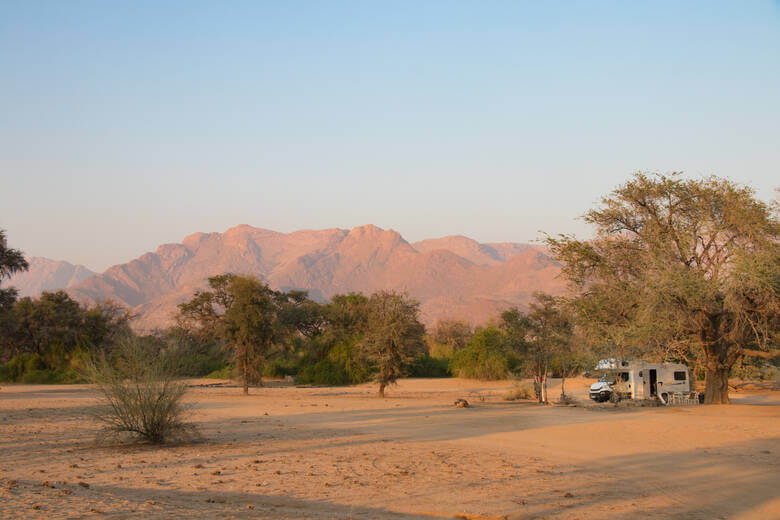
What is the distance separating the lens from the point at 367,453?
14492 mm

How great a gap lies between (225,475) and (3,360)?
54.7m

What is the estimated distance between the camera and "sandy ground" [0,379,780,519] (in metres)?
9.08

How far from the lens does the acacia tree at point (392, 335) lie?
104 feet

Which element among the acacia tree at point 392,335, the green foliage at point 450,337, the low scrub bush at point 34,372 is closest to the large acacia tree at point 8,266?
the low scrub bush at point 34,372

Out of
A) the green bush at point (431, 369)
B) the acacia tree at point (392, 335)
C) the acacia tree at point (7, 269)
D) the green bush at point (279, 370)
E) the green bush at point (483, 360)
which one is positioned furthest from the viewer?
the green bush at point (431, 369)

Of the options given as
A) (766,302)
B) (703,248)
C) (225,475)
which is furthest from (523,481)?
(703,248)

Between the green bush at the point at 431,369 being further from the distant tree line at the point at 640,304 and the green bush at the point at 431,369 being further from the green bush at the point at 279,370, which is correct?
the distant tree line at the point at 640,304

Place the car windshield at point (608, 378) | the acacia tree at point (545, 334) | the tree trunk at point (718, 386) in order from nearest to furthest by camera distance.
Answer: the tree trunk at point (718, 386)
the acacia tree at point (545, 334)
the car windshield at point (608, 378)

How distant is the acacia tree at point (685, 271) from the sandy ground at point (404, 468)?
10.2 ft

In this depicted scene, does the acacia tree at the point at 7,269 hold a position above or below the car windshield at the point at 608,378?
above

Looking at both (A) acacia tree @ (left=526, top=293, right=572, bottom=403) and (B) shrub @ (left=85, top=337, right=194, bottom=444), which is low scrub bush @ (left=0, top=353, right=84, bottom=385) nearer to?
(A) acacia tree @ (left=526, top=293, right=572, bottom=403)

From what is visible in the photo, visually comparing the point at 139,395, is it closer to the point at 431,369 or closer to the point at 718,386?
the point at 718,386

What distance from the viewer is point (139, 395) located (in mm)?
14820

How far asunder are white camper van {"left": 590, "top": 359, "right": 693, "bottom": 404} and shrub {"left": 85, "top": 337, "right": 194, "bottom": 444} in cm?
2059
